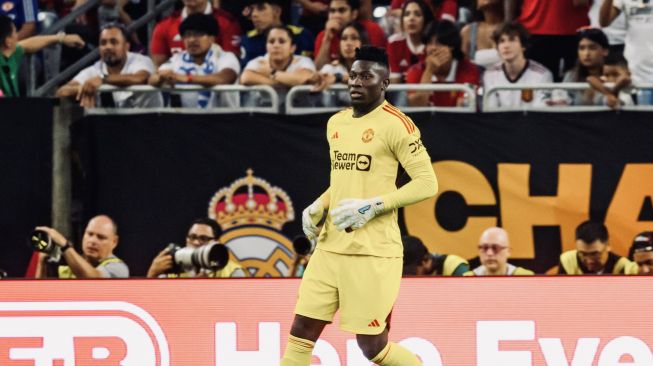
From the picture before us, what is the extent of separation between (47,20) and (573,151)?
5040 mm

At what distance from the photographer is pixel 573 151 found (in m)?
10.6

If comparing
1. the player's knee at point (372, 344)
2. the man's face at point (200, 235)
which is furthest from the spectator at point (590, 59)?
the player's knee at point (372, 344)

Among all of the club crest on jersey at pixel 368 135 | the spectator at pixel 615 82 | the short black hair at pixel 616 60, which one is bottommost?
the club crest on jersey at pixel 368 135

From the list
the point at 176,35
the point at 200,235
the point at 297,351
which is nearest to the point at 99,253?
the point at 200,235

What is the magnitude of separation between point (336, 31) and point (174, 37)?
1465mm

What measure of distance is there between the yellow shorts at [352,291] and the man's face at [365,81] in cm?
80

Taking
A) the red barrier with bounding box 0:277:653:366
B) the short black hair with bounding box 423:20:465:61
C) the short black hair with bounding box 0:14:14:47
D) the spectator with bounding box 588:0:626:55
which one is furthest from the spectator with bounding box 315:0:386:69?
the red barrier with bounding box 0:277:653:366

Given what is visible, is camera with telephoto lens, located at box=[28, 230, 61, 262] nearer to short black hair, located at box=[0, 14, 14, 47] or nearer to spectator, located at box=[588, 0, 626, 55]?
short black hair, located at box=[0, 14, 14, 47]

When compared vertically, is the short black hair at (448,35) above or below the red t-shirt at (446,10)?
below

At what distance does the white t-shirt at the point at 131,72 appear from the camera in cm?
1093

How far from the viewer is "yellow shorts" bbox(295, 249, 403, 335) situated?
6.77 metres

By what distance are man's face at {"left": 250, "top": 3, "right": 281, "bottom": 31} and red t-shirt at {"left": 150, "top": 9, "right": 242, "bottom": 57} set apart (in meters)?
0.25

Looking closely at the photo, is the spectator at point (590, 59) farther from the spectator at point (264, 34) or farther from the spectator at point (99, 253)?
the spectator at point (99, 253)

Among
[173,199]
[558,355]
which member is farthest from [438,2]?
[558,355]
